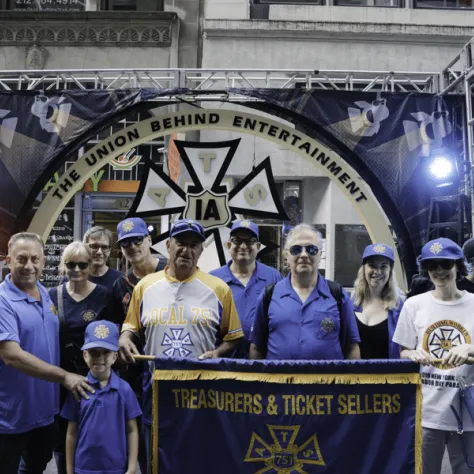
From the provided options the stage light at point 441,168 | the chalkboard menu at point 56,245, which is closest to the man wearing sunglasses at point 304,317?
the stage light at point 441,168

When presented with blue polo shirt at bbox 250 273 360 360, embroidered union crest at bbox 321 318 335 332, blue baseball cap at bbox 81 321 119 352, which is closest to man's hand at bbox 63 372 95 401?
blue baseball cap at bbox 81 321 119 352

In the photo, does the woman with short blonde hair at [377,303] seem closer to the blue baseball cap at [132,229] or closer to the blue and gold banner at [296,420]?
the blue and gold banner at [296,420]

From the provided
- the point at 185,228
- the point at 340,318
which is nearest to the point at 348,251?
the point at 340,318

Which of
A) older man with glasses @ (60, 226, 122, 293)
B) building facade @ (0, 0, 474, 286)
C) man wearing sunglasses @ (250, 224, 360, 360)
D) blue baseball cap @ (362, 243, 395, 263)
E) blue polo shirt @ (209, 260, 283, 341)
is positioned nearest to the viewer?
man wearing sunglasses @ (250, 224, 360, 360)

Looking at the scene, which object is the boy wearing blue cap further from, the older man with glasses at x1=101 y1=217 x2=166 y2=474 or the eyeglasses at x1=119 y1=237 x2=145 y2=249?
the eyeglasses at x1=119 y1=237 x2=145 y2=249

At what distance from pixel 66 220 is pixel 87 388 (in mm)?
11637

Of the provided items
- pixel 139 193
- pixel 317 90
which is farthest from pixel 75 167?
pixel 317 90

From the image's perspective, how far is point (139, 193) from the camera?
26.2 ft

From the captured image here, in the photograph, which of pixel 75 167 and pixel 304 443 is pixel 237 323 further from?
pixel 75 167

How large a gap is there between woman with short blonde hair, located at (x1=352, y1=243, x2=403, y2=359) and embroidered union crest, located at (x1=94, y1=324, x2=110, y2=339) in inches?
67.2

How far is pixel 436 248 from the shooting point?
3.44 m

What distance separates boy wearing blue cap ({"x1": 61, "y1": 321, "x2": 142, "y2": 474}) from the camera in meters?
3.12

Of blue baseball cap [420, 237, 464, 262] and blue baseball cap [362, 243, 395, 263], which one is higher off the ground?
blue baseball cap [362, 243, 395, 263]

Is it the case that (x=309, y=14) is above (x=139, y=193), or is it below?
above
